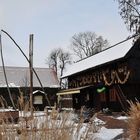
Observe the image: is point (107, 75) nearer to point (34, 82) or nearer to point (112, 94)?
point (112, 94)

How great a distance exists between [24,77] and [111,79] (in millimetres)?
26990

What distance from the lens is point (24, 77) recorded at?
55.6 metres

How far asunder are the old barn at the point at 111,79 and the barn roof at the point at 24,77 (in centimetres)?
1481

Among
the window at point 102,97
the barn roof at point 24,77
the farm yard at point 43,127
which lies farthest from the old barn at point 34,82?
the farm yard at point 43,127

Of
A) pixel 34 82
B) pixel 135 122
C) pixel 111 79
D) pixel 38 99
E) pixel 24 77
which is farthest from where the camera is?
pixel 24 77

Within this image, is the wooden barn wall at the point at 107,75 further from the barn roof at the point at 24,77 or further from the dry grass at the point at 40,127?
the dry grass at the point at 40,127

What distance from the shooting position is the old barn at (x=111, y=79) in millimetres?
27859

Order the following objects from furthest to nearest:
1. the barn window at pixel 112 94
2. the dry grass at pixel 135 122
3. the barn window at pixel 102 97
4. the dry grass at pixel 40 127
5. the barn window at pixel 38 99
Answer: the barn window at pixel 38 99 < the barn window at pixel 102 97 < the barn window at pixel 112 94 < the dry grass at pixel 135 122 < the dry grass at pixel 40 127

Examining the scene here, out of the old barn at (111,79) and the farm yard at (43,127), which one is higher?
the old barn at (111,79)

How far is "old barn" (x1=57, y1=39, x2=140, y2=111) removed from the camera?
27859mm

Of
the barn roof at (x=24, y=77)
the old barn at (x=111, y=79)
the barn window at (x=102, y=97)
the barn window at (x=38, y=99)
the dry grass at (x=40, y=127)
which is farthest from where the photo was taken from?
the barn roof at (x=24, y=77)

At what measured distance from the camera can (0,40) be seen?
15078 mm

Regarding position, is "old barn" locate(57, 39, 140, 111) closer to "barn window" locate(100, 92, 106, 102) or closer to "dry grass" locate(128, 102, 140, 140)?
"barn window" locate(100, 92, 106, 102)

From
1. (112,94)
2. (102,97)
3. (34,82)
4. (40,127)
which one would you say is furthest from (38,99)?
(40,127)
